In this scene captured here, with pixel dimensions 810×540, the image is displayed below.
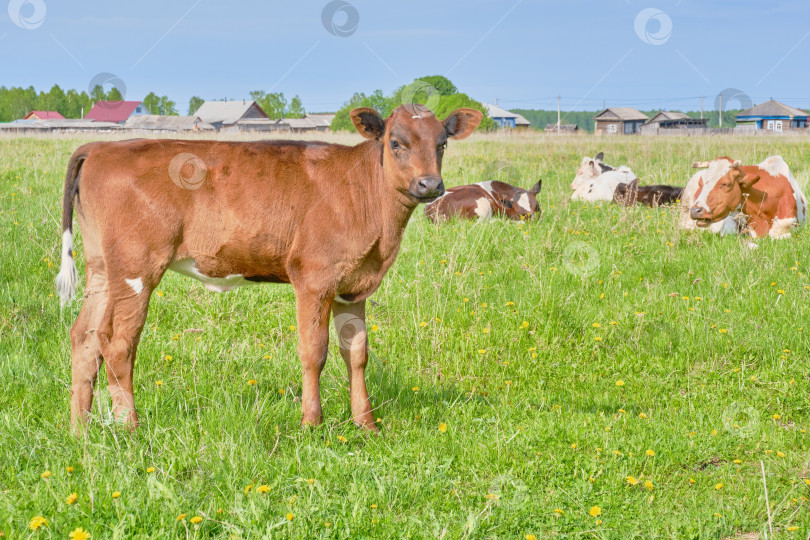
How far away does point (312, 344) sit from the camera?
4418mm

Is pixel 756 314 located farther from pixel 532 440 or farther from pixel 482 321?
pixel 532 440

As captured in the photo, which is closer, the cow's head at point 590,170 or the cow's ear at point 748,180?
the cow's ear at point 748,180

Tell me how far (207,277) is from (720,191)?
26.5 feet

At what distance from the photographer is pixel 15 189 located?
38.9 feet

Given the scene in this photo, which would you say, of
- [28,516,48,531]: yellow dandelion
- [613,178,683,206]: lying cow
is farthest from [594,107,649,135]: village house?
[28,516,48,531]: yellow dandelion

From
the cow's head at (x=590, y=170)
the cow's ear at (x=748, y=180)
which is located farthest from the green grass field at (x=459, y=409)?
the cow's head at (x=590, y=170)

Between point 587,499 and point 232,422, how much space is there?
2132 millimetres

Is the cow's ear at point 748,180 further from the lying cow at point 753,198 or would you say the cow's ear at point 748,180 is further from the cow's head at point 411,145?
the cow's head at point 411,145

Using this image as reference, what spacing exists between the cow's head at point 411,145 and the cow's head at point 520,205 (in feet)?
22.5

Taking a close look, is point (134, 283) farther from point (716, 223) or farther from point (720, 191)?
point (716, 223)

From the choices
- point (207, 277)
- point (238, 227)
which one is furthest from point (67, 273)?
point (238, 227)

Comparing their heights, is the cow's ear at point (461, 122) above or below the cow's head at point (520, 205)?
above

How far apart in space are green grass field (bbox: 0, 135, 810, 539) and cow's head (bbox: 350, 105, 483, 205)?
155 cm

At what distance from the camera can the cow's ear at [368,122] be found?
4648 millimetres
